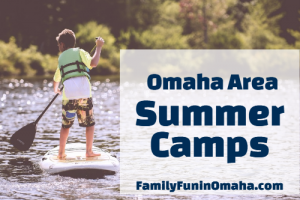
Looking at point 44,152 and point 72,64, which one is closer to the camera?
point 72,64

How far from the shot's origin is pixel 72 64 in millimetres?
8984

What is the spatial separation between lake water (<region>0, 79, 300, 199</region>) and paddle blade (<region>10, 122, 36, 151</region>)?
0.94 feet

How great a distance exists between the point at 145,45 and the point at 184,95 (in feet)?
68.0

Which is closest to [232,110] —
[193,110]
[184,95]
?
[193,110]

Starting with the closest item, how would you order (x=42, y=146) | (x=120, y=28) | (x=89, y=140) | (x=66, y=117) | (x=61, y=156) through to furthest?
(x=66, y=117) → (x=89, y=140) → (x=61, y=156) → (x=42, y=146) → (x=120, y=28)

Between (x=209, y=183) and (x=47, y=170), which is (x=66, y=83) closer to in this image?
(x=47, y=170)

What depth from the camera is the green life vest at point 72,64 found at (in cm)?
898

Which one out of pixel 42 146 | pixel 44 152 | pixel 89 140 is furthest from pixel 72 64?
pixel 42 146

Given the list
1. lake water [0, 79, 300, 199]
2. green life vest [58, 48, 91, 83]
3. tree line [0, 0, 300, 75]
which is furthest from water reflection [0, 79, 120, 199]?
tree line [0, 0, 300, 75]

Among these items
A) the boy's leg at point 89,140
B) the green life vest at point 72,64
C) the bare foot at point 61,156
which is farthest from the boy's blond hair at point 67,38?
the bare foot at point 61,156

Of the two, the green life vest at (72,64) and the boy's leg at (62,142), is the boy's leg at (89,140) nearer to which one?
the boy's leg at (62,142)

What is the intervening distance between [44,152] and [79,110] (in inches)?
94.1

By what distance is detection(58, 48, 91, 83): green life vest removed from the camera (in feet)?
Result: 29.5

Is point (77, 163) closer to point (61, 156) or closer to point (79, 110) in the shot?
point (61, 156)
